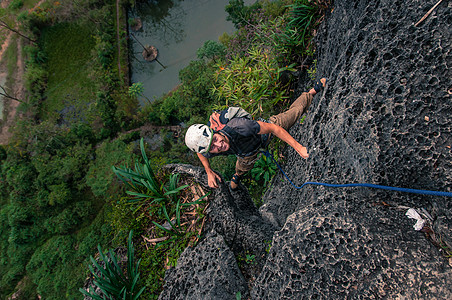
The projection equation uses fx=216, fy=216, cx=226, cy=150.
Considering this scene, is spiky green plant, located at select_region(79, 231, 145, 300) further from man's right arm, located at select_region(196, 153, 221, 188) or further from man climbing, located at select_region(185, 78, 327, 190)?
man climbing, located at select_region(185, 78, 327, 190)

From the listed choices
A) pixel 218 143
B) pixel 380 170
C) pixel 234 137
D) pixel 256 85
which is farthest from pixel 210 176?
pixel 256 85

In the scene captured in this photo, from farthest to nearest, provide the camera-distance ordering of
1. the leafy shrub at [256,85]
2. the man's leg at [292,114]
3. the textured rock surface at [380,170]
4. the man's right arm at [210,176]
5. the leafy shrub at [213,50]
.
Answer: the leafy shrub at [213,50] < the leafy shrub at [256,85] < the man's leg at [292,114] < the man's right arm at [210,176] < the textured rock surface at [380,170]

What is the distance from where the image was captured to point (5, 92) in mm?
10211

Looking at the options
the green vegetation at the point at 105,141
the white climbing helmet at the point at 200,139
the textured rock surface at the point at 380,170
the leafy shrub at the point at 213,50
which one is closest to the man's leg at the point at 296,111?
the textured rock surface at the point at 380,170

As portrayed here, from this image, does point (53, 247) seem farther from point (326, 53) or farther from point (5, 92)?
point (326, 53)

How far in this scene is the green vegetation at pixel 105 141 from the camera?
123 inches

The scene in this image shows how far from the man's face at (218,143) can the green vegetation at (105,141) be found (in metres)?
0.72

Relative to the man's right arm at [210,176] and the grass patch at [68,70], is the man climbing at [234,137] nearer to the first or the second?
the man's right arm at [210,176]

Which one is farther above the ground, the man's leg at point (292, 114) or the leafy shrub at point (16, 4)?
the leafy shrub at point (16, 4)

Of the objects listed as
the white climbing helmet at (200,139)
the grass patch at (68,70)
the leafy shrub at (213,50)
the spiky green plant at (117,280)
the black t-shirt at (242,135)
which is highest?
the grass patch at (68,70)

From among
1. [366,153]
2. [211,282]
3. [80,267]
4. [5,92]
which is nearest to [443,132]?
[366,153]

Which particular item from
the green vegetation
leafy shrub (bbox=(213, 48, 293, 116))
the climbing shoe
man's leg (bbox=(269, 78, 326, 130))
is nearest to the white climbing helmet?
the green vegetation

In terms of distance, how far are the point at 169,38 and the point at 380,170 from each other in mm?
9125

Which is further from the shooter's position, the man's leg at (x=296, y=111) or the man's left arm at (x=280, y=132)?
the man's leg at (x=296, y=111)
